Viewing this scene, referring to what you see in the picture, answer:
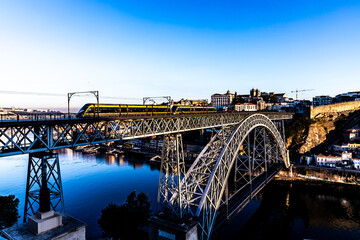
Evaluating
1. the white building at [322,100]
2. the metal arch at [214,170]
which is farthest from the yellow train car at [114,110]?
the white building at [322,100]

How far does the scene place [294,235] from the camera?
1076 inches

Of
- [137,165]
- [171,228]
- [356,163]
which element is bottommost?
[137,165]

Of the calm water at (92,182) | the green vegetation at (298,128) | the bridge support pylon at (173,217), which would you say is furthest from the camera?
the green vegetation at (298,128)

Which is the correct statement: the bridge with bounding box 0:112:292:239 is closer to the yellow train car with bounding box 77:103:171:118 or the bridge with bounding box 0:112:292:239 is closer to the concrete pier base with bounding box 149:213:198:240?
the concrete pier base with bounding box 149:213:198:240

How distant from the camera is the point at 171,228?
16000 millimetres

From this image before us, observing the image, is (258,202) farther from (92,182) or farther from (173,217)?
(92,182)

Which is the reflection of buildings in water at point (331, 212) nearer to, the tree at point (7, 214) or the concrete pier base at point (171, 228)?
the concrete pier base at point (171, 228)

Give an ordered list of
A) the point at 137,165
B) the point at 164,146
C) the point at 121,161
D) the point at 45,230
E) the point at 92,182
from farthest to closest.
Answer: the point at 121,161 → the point at 137,165 → the point at 92,182 → the point at 164,146 → the point at 45,230

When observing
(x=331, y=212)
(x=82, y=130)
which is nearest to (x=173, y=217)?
(x=82, y=130)

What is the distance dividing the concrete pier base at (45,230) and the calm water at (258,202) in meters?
19.7

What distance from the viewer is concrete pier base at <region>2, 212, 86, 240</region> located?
8273 millimetres

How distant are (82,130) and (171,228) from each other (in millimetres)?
9179

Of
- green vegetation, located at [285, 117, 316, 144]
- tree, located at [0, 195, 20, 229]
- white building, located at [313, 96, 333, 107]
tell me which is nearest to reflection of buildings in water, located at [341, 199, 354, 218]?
green vegetation, located at [285, 117, 316, 144]

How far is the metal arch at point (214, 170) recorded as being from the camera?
18.8 metres
